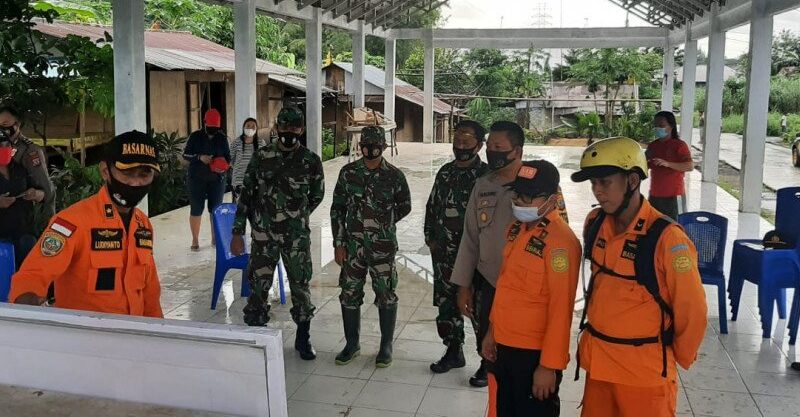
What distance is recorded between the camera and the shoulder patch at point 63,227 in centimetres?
249

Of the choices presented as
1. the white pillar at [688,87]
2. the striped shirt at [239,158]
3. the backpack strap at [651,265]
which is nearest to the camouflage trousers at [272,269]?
the backpack strap at [651,265]

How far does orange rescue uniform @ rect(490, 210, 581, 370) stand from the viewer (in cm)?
265

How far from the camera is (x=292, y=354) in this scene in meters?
4.70

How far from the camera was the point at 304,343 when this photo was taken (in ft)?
15.2

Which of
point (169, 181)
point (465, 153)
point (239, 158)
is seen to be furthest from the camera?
point (169, 181)

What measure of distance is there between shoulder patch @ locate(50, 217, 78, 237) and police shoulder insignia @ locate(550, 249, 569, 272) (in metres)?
1.65

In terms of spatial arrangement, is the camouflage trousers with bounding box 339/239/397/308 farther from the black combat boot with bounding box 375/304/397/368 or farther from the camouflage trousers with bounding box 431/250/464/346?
the camouflage trousers with bounding box 431/250/464/346

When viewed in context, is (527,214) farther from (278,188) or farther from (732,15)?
(732,15)

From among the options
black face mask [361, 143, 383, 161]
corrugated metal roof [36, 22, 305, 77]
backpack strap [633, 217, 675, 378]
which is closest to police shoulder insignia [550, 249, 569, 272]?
backpack strap [633, 217, 675, 378]

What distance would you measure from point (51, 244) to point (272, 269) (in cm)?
214

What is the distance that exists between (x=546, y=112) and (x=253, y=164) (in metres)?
24.0

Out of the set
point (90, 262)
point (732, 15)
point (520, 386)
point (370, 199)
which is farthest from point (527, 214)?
point (732, 15)

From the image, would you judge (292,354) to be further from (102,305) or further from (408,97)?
(408,97)

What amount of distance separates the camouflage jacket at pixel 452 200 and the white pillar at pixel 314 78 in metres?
10.8
